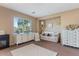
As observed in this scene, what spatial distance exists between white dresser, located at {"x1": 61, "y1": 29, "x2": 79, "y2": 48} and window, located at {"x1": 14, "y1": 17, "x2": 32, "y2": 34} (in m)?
1.84

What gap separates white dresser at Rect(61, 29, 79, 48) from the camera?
3656mm

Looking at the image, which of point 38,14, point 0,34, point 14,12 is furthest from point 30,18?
point 0,34

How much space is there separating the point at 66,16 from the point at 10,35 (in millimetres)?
3054

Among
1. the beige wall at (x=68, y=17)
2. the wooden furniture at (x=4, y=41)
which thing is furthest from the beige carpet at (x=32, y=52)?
the beige wall at (x=68, y=17)

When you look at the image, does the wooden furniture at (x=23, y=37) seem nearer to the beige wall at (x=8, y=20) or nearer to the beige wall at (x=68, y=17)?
the beige wall at (x=8, y=20)

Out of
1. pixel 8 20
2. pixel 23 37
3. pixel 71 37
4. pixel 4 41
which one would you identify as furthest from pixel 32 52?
pixel 8 20

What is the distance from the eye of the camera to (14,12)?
13.7 ft

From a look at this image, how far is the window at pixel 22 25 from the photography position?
418 cm

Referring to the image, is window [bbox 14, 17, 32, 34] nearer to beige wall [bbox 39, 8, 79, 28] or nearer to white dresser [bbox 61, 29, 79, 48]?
beige wall [bbox 39, 8, 79, 28]

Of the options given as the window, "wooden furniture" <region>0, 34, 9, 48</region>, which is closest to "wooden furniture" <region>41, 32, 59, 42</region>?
the window

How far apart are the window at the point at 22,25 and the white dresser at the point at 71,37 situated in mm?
1841

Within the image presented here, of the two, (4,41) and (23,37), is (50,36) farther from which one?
(4,41)

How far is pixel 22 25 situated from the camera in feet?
13.6

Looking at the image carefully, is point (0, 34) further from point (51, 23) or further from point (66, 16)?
point (66, 16)
